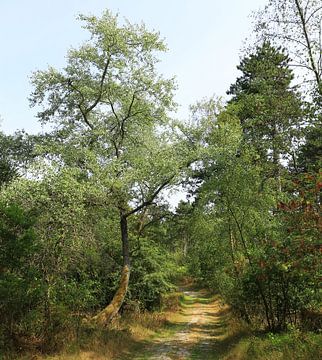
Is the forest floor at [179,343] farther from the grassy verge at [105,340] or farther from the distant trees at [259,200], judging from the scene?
the distant trees at [259,200]

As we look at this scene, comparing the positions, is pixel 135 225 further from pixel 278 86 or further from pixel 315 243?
pixel 315 243

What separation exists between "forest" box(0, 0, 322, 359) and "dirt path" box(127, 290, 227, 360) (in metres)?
0.36

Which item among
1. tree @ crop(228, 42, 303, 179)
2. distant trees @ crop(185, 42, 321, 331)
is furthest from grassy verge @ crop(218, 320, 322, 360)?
tree @ crop(228, 42, 303, 179)

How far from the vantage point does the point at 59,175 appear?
1361 centimetres

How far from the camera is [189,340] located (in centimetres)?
1703

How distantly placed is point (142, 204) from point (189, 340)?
6260mm

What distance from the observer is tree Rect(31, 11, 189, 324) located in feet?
52.1

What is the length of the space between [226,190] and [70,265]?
6.47 m

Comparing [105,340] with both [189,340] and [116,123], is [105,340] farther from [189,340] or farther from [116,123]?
[116,123]

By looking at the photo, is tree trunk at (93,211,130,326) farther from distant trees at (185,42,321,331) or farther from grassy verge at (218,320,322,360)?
grassy verge at (218,320,322,360)

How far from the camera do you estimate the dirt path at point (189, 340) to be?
1361 centimetres

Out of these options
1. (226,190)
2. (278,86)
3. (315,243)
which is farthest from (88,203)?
(315,243)

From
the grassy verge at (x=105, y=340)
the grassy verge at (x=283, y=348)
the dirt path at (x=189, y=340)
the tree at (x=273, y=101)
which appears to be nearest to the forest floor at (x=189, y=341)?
the dirt path at (x=189, y=340)

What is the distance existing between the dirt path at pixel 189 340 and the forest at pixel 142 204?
0.36 m
